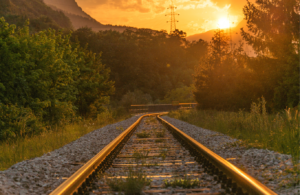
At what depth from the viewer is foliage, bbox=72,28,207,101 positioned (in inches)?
2680

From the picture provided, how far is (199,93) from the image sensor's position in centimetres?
2831

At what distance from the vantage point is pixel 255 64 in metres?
26.3

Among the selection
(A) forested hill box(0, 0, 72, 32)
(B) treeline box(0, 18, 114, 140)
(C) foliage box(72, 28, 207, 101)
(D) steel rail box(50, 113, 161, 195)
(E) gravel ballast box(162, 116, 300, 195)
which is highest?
(A) forested hill box(0, 0, 72, 32)

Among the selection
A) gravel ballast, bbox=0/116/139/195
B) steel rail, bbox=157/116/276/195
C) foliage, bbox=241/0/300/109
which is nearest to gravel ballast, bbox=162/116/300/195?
steel rail, bbox=157/116/276/195

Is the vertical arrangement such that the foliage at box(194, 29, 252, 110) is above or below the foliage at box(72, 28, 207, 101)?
below

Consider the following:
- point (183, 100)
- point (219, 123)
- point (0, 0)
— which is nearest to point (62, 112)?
point (219, 123)

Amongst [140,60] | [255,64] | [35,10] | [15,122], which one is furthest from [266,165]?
Result: [35,10]

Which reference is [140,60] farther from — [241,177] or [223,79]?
[241,177]

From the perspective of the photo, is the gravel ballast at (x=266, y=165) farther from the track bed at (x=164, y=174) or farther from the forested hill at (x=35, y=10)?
the forested hill at (x=35, y=10)

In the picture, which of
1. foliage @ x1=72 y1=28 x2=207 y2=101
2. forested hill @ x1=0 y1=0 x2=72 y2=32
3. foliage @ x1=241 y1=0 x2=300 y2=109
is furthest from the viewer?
forested hill @ x1=0 y1=0 x2=72 y2=32

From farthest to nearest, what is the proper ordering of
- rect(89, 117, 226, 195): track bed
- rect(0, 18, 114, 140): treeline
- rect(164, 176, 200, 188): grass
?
rect(0, 18, 114, 140): treeline
rect(164, 176, 200, 188): grass
rect(89, 117, 226, 195): track bed

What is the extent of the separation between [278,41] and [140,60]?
50.9 metres

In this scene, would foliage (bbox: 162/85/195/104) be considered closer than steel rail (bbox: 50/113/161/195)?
No

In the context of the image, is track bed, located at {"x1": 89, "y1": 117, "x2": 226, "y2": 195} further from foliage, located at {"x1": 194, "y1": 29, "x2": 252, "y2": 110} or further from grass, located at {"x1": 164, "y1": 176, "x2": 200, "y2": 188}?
foliage, located at {"x1": 194, "y1": 29, "x2": 252, "y2": 110}
